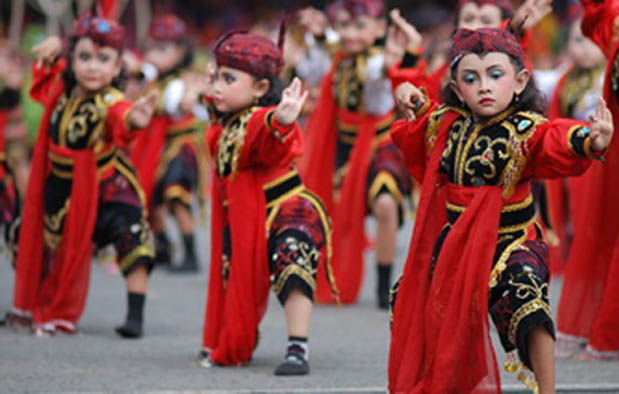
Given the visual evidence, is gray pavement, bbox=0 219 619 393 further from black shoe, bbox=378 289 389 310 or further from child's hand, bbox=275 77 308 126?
child's hand, bbox=275 77 308 126

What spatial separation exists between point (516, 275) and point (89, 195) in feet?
8.91

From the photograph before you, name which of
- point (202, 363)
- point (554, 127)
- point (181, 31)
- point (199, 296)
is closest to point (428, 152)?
point (554, 127)

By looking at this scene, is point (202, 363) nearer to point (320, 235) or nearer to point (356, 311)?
point (320, 235)

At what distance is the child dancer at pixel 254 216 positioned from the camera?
568 centimetres

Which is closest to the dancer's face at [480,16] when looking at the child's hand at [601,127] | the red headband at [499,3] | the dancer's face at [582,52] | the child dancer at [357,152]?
the red headband at [499,3]

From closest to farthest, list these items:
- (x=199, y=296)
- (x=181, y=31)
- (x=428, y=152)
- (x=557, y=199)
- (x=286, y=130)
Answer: (x=428, y=152)
(x=286, y=130)
(x=199, y=296)
(x=557, y=199)
(x=181, y=31)

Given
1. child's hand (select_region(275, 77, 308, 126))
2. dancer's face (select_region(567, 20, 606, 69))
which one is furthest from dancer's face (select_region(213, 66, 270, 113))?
dancer's face (select_region(567, 20, 606, 69))

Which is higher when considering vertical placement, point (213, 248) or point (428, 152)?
point (428, 152)

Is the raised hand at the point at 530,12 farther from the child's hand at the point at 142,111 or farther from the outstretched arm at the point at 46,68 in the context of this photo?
the outstretched arm at the point at 46,68

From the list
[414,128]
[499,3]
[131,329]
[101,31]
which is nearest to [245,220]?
[414,128]

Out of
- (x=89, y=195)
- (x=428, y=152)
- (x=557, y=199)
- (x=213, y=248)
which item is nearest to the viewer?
(x=428, y=152)

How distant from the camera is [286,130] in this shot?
218 inches

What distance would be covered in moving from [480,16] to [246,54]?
5.76ft

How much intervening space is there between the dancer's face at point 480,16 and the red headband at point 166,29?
3.34m
